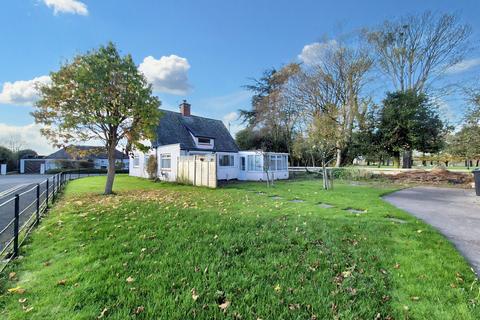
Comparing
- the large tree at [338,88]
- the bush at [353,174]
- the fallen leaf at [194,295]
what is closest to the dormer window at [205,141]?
the large tree at [338,88]

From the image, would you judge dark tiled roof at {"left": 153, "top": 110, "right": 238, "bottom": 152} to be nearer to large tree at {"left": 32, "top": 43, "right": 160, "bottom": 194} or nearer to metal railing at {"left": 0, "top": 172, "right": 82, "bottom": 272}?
large tree at {"left": 32, "top": 43, "right": 160, "bottom": 194}

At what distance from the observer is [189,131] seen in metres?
24.2

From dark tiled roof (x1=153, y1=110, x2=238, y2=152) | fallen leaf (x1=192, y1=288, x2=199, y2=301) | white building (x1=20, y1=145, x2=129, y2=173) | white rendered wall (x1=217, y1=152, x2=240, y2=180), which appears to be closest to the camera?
fallen leaf (x1=192, y1=288, x2=199, y2=301)

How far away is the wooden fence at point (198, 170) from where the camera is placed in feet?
47.5

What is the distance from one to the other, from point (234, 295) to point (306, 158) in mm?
28246

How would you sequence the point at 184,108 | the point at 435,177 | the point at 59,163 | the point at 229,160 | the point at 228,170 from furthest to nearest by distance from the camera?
the point at 59,163 < the point at 184,108 < the point at 229,160 < the point at 228,170 < the point at 435,177

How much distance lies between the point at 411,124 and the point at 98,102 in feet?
72.6

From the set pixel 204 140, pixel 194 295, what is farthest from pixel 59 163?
pixel 194 295

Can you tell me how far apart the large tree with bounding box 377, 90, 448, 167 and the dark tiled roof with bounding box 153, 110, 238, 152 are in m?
13.8

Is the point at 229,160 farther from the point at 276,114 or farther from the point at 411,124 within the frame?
the point at 411,124

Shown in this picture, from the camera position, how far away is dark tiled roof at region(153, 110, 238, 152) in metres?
22.3

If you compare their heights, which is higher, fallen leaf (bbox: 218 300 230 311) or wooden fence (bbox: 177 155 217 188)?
wooden fence (bbox: 177 155 217 188)

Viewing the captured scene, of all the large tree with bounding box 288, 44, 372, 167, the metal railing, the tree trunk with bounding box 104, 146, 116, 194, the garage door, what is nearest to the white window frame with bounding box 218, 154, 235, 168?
the tree trunk with bounding box 104, 146, 116, 194

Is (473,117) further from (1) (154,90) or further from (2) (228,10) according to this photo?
(1) (154,90)
